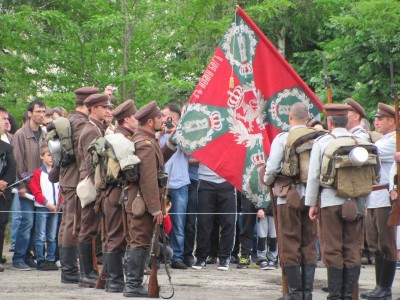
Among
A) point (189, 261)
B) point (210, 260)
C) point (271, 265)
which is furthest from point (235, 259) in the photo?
point (189, 261)

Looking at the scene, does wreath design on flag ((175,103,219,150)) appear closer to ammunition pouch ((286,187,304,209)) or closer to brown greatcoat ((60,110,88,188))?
brown greatcoat ((60,110,88,188))

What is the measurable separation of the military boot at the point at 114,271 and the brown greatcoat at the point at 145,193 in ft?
1.14

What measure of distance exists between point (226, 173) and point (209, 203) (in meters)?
2.78

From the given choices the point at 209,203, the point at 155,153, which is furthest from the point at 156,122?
the point at 209,203

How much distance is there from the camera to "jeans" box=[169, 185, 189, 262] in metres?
15.4

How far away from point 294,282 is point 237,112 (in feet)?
7.46

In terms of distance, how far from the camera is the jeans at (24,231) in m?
15.0

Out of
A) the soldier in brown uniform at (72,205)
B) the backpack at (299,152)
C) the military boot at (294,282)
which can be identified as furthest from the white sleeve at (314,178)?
the soldier in brown uniform at (72,205)

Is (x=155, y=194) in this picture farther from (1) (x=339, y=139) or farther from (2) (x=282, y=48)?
(2) (x=282, y=48)

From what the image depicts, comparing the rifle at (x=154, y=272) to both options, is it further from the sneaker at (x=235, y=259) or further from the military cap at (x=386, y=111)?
the sneaker at (x=235, y=259)

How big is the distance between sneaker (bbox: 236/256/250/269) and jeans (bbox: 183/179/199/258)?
0.71 meters

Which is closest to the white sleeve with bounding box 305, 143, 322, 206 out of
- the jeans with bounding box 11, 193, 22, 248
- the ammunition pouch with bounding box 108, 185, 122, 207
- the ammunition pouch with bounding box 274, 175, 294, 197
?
the ammunition pouch with bounding box 274, 175, 294, 197

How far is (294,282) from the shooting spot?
1153cm

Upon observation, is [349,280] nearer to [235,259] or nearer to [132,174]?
[132,174]
